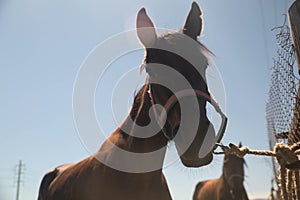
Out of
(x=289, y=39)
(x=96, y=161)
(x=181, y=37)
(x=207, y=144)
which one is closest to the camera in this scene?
(x=207, y=144)

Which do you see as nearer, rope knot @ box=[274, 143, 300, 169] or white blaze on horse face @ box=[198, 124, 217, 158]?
rope knot @ box=[274, 143, 300, 169]

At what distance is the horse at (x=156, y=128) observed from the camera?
2.02 metres

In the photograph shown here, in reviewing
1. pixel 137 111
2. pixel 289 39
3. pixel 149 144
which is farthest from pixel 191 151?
pixel 289 39

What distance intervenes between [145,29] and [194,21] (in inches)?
20.1

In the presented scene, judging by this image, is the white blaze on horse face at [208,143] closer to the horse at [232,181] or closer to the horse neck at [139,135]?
the horse neck at [139,135]

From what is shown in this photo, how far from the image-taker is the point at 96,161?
8.87 feet

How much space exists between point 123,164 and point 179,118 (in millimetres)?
705

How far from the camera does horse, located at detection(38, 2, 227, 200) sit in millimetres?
2021

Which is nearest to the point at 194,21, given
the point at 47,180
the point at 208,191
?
the point at 47,180

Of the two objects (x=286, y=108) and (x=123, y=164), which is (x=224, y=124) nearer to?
(x=286, y=108)

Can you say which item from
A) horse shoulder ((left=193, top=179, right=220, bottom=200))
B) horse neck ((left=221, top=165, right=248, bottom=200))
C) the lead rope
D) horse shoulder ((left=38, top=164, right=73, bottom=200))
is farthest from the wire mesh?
horse shoulder ((left=193, top=179, right=220, bottom=200))

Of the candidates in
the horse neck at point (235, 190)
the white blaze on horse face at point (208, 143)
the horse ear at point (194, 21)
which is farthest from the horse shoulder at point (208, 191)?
the white blaze on horse face at point (208, 143)

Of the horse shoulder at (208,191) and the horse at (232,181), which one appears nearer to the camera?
the horse at (232,181)

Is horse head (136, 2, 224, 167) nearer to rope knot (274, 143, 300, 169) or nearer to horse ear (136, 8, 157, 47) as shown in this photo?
horse ear (136, 8, 157, 47)
